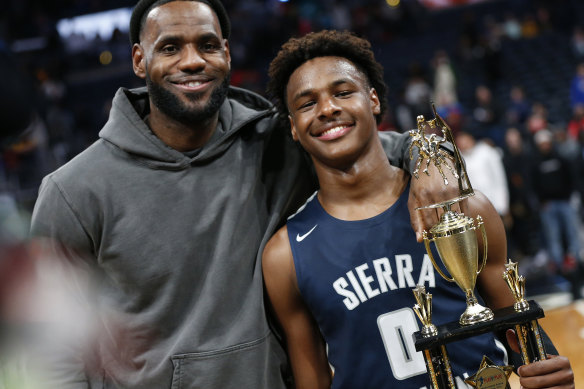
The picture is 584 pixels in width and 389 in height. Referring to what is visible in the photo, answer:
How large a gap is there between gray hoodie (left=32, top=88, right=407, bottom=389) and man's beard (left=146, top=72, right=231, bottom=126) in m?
0.11

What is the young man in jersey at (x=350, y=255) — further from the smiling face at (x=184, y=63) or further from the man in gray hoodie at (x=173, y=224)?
the smiling face at (x=184, y=63)

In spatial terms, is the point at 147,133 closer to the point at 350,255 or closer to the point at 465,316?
the point at 350,255

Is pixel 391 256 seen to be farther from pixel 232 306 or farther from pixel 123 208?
pixel 123 208

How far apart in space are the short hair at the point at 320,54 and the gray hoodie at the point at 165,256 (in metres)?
0.38

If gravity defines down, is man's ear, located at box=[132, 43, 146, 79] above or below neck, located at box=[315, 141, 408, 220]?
above

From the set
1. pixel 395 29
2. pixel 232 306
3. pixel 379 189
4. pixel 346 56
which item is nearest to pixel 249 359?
pixel 232 306

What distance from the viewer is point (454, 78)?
457 inches

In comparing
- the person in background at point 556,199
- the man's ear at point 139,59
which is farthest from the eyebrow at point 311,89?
the person in background at point 556,199

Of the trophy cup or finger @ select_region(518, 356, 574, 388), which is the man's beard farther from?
finger @ select_region(518, 356, 574, 388)

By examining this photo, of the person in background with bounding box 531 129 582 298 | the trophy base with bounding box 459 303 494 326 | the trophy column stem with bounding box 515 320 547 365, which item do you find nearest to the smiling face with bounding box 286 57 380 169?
the trophy base with bounding box 459 303 494 326

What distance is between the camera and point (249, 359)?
216 cm

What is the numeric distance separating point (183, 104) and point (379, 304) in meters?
0.95

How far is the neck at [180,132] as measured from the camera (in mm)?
2301

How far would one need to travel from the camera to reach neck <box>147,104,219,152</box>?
90.6 inches
